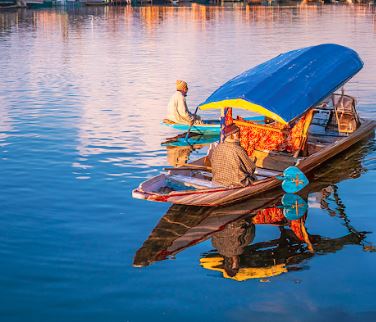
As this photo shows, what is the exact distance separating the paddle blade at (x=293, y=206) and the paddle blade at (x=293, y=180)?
0.75 ft

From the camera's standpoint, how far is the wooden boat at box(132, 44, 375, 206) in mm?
14328

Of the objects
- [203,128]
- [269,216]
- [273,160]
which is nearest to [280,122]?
[273,160]

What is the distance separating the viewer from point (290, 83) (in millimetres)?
16609

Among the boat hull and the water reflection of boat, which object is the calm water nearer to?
the water reflection of boat

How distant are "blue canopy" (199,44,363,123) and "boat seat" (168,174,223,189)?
84.1 inches

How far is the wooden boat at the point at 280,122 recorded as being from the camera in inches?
564

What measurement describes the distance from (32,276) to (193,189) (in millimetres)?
4548

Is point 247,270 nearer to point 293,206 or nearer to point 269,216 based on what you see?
point 269,216

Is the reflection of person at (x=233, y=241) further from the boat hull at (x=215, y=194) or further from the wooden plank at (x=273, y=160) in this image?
the wooden plank at (x=273, y=160)

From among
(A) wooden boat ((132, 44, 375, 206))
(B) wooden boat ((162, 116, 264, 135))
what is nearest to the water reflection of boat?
(A) wooden boat ((132, 44, 375, 206))

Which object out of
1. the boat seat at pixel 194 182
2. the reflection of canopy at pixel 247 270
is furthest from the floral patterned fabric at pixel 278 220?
the reflection of canopy at pixel 247 270

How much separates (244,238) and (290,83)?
530 centimetres

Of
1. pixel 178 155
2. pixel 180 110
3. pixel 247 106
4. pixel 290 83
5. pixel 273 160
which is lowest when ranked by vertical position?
pixel 178 155

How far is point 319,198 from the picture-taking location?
15398 mm
